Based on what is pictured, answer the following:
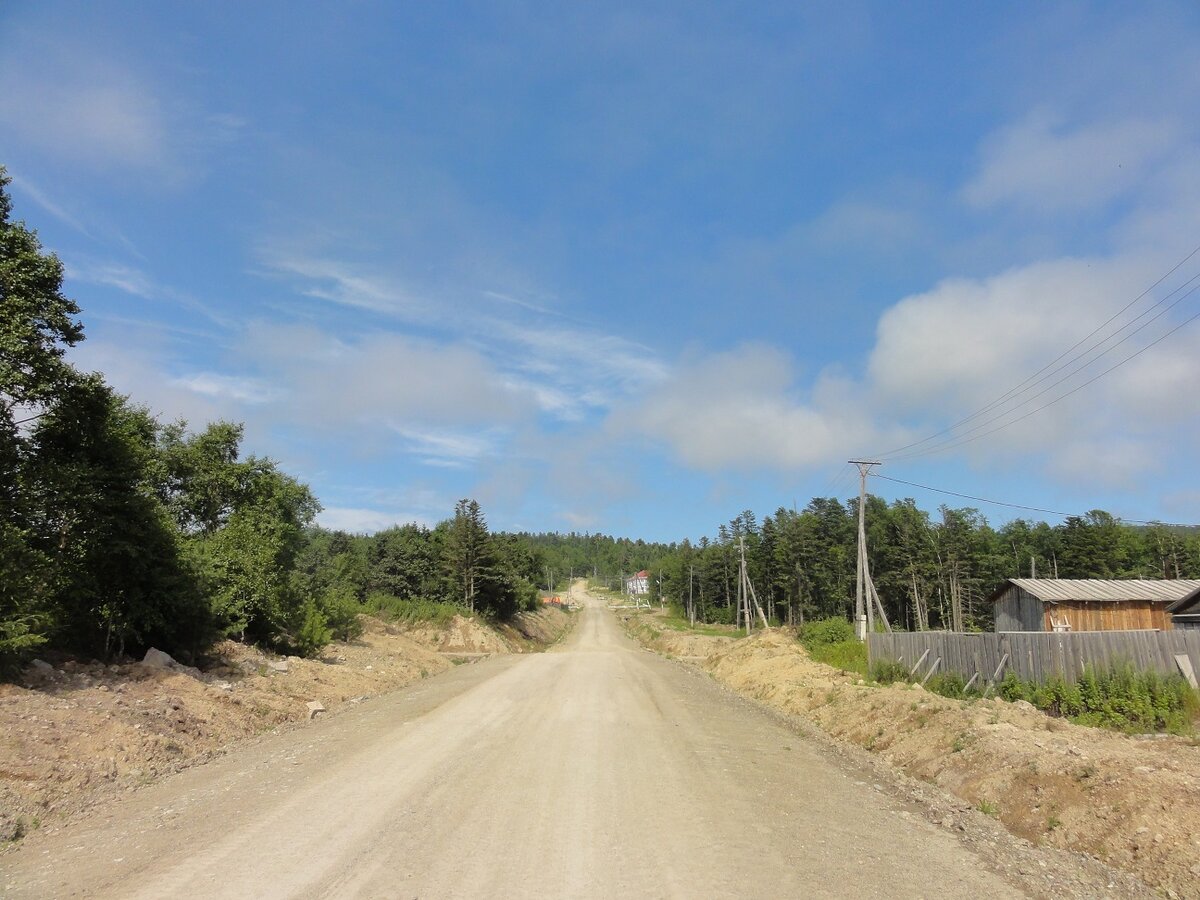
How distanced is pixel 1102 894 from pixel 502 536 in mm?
79771

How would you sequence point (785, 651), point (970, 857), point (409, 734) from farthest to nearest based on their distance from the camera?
point (785, 651) → point (409, 734) → point (970, 857)

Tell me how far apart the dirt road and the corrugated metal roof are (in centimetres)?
2828

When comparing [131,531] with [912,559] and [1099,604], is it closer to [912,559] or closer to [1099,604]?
[1099,604]

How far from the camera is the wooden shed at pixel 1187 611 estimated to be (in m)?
27.8

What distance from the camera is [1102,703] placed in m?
14.5

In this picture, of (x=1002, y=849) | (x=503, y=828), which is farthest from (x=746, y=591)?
(x=503, y=828)

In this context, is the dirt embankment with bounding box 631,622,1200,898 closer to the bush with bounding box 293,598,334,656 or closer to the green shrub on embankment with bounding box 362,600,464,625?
the bush with bounding box 293,598,334,656

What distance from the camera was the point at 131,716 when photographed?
11125mm

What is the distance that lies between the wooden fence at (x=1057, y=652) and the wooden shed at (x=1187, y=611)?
16.3m

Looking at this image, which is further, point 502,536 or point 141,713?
point 502,536

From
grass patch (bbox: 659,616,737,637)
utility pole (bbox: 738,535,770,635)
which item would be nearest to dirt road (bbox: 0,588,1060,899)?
utility pole (bbox: 738,535,770,635)

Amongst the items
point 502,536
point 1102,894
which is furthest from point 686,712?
point 502,536

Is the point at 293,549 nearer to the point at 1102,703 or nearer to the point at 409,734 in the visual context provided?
the point at 409,734

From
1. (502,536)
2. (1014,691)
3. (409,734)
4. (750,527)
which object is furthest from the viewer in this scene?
(750,527)
